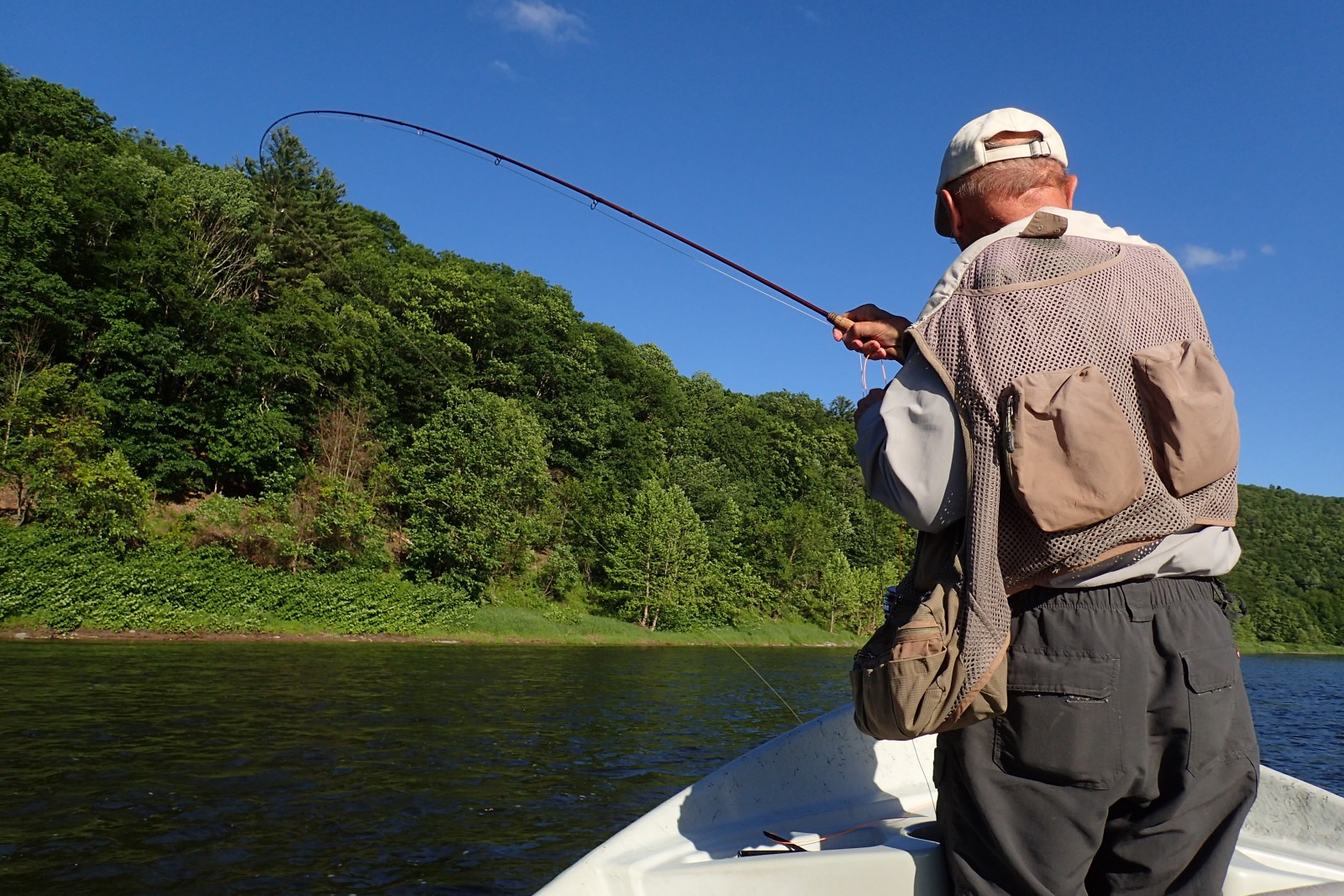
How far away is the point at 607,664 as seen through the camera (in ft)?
80.0

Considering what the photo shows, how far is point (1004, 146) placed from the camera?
194 centimetres

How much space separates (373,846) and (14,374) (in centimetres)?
3107

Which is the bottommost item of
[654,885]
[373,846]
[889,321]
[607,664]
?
[607,664]

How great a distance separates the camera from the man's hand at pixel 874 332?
2.23m

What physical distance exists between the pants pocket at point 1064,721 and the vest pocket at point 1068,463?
10.4 inches

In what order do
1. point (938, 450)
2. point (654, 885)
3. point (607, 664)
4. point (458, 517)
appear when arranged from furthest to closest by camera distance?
point (458, 517), point (607, 664), point (654, 885), point (938, 450)

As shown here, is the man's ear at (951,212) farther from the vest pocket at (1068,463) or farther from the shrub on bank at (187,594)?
the shrub on bank at (187,594)

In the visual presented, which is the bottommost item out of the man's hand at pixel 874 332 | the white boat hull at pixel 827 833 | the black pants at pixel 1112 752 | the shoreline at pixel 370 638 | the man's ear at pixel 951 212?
the shoreline at pixel 370 638

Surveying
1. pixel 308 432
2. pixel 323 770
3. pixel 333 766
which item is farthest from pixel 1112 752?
pixel 308 432

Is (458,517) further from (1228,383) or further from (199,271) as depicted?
(1228,383)

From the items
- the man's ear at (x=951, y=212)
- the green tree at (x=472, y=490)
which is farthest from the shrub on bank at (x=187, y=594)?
the man's ear at (x=951, y=212)

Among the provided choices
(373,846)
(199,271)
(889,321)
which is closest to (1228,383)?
(889,321)

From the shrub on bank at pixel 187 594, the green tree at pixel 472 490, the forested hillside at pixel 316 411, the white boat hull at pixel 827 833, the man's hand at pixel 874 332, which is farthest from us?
the green tree at pixel 472 490

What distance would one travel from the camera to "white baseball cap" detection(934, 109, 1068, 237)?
1938mm
